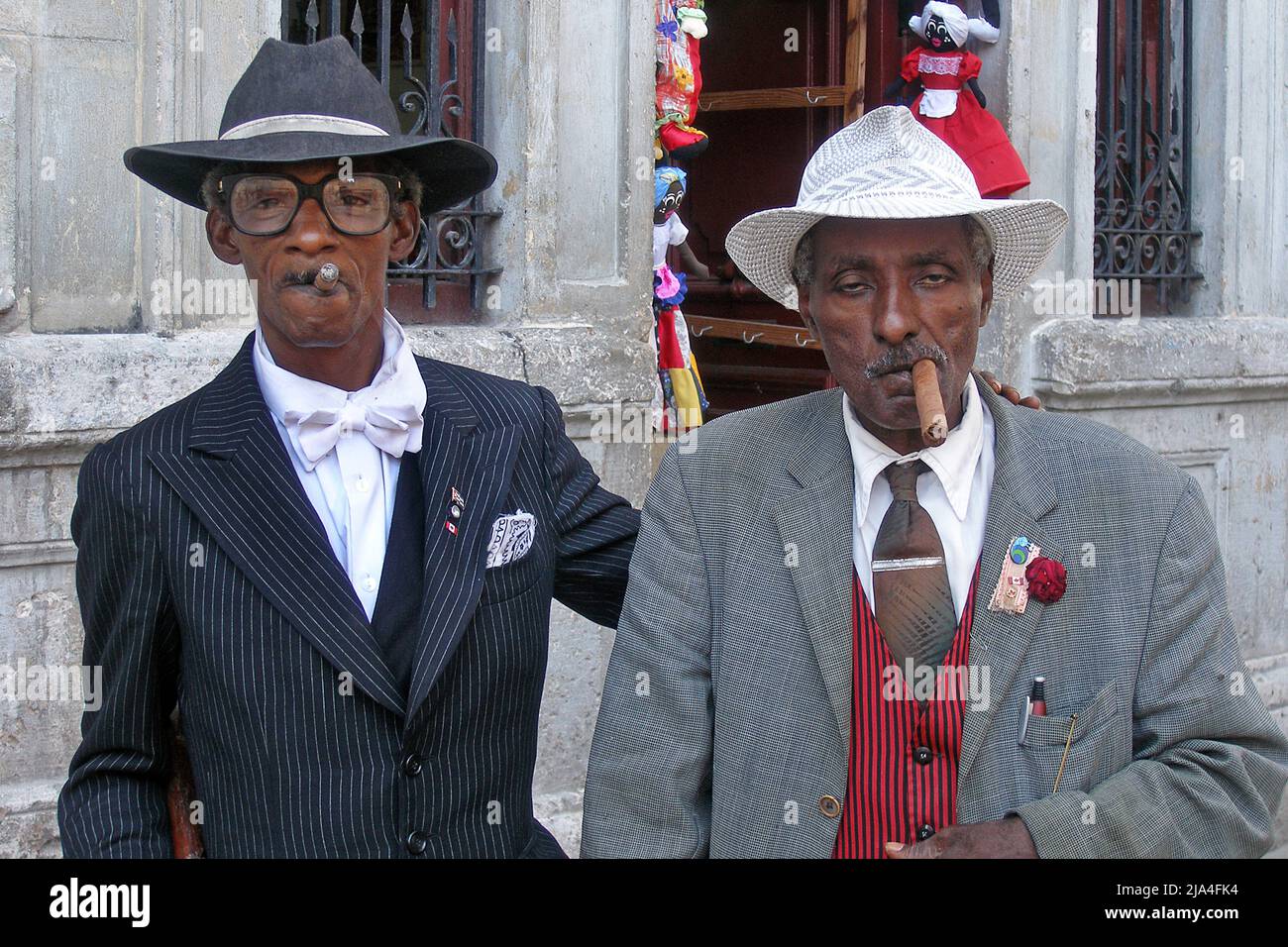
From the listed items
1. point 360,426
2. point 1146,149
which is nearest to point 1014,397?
point 360,426

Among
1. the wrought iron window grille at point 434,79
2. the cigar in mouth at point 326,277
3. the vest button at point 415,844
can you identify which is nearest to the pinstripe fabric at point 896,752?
the vest button at point 415,844

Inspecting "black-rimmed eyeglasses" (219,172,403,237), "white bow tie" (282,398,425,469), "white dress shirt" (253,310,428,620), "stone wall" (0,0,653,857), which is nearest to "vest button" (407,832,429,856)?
"white dress shirt" (253,310,428,620)

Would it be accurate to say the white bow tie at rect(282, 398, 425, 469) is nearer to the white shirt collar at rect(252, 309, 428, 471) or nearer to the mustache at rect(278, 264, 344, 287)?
the white shirt collar at rect(252, 309, 428, 471)

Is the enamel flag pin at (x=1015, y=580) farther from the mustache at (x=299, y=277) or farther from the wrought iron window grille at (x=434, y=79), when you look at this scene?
the wrought iron window grille at (x=434, y=79)

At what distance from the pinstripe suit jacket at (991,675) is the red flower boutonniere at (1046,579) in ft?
0.06

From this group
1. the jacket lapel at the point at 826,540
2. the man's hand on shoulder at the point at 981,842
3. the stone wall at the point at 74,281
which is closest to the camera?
the man's hand on shoulder at the point at 981,842

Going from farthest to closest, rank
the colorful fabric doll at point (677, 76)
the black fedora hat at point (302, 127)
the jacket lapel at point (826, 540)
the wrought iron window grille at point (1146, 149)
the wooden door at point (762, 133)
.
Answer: the wrought iron window grille at point (1146, 149)
the wooden door at point (762, 133)
the colorful fabric doll at point (677, 76)
the black fedora hat at point (302, 127)
the jacket lapel at point (826, 540)

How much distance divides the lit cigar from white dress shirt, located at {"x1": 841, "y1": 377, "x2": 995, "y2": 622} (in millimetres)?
54

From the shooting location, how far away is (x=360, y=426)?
7.58 ft

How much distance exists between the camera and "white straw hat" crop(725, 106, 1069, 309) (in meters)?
2.16

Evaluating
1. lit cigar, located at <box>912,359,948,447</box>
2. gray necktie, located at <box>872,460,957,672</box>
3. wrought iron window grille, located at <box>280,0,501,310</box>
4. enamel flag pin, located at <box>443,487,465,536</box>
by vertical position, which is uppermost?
wrought iron window grille, located at <box>280,0,501,310</box>

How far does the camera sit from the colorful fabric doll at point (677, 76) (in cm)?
499
